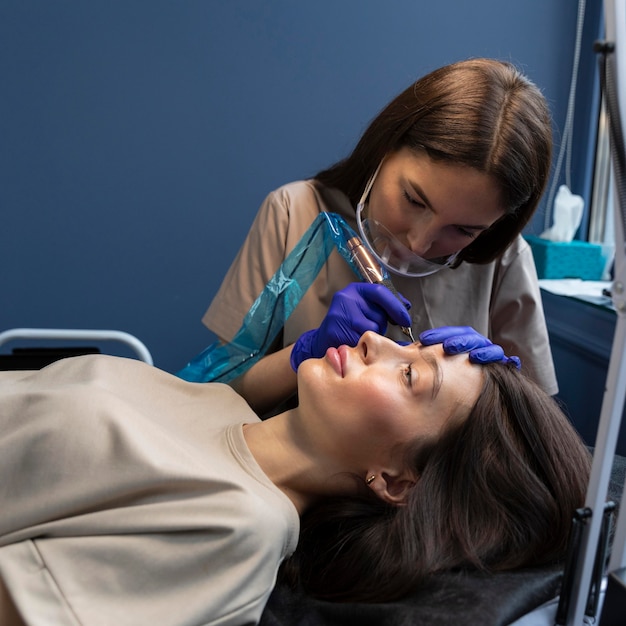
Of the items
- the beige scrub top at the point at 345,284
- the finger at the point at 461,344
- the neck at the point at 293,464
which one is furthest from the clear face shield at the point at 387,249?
the neck at the point at 293,464

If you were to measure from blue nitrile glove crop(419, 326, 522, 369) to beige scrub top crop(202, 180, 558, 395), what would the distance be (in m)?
0.35

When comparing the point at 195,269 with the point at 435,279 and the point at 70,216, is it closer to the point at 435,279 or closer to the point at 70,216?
the point at 70,216

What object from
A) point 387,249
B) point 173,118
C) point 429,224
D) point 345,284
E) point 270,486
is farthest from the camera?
point 173,118

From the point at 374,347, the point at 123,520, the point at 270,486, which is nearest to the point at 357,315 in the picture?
the point at 374,347

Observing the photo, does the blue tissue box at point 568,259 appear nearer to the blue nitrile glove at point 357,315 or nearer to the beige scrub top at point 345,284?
the beige scrub top at point 345,284

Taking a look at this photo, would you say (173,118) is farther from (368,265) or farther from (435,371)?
(435,371)

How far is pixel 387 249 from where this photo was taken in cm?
152

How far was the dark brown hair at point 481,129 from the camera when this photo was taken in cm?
138

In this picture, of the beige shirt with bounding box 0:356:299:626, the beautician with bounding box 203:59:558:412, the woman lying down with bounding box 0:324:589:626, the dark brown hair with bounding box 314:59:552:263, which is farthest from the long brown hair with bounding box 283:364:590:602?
the dark brown hair with bounding box 314:59:552:263

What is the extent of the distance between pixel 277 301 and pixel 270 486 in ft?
1.71

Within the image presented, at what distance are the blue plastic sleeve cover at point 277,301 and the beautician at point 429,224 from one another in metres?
0.04

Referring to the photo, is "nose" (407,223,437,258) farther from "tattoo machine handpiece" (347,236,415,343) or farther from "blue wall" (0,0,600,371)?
"blue wall" (0,0,600,371)

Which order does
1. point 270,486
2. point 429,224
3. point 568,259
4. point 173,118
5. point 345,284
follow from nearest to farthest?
point 270,486 < point 429,224 < point 345,284 < point 173,118 < point 568,259

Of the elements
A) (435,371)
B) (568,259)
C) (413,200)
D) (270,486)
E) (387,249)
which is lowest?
(568,259)
